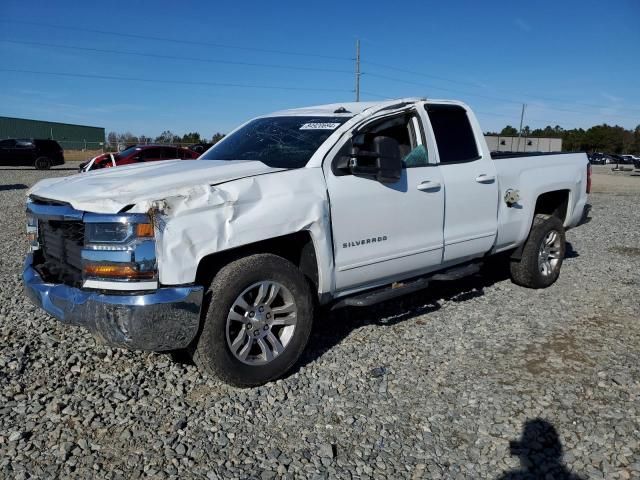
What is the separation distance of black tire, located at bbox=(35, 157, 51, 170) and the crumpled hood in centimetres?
2760

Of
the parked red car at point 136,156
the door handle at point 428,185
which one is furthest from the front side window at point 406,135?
the parked red car at point 136,156

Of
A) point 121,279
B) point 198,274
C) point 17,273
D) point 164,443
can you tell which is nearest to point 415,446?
point 164,443

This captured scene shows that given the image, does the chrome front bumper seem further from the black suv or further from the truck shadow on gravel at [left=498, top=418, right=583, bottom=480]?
the black suv

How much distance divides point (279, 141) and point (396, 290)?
154cm

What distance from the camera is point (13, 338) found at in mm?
4363

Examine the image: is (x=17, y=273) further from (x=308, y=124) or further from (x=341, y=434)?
(x=341, y=434)

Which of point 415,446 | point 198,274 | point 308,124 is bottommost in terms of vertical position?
point 415,446

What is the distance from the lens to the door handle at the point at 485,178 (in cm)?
490

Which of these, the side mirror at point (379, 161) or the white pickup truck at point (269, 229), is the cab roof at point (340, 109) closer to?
the white pickup truck at point (269, 229)

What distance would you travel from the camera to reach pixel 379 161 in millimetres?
3836

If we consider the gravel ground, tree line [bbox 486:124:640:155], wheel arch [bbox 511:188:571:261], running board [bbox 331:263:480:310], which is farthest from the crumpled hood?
tree line [bbox 486:124:640:155]

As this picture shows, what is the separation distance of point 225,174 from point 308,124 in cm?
122

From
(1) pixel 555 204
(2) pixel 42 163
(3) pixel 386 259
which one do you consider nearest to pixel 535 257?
(1) pixel 555 204

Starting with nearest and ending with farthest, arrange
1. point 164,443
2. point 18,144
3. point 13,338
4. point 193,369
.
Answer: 1. point 164,443
2. point 193,369
3. point 13,338
4. point 18,144
